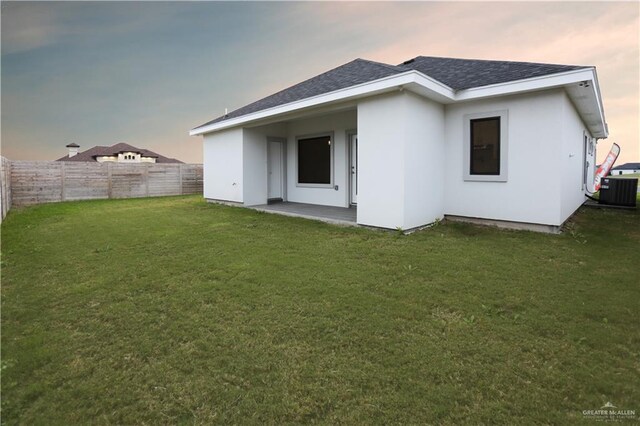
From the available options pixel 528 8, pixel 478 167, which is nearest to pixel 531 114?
pixel 478 167

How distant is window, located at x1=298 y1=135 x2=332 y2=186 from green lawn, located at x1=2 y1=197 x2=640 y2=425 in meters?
4.98

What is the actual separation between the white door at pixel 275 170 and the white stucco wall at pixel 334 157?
0.93 ft

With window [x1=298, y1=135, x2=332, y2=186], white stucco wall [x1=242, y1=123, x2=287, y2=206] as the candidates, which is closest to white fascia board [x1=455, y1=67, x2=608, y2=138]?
window [x1=298, y1=135, x2=332, y2=186]

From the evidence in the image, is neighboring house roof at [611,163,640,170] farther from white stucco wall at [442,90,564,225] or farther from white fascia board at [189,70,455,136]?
white fascia board at [189,70,455,136]

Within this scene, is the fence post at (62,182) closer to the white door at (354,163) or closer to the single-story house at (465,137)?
the single-story house at (465,137)

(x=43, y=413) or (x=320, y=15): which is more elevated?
(x=320, y=15)

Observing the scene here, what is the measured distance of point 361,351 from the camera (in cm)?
267

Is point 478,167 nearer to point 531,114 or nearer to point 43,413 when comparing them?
point 531,114

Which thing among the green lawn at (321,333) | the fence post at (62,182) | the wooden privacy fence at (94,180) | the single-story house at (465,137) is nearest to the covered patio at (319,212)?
the single-story house at (465,137)

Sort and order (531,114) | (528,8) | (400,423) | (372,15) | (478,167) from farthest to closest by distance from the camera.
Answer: (372,15) < (528,8) < (478,167) < (531,114) < (400,423)

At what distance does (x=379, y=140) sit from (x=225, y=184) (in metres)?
6.79

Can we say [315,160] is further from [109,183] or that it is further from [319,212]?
[109,183]

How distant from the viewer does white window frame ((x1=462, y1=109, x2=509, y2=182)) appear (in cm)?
711

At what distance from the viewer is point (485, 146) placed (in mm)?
7453
